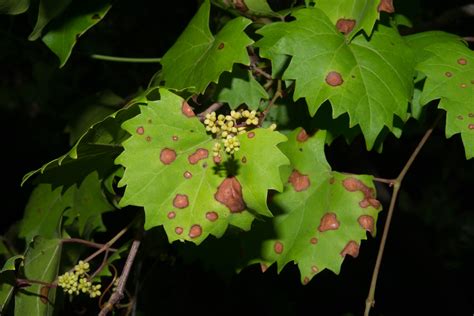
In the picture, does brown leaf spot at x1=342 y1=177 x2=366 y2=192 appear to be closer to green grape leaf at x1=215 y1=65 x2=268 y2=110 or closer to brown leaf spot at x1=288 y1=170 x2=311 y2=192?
brown leaf spot at x1=288 y1=170 x2=311 y2=192

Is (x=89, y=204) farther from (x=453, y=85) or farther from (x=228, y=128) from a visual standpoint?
(x=453, y=85)

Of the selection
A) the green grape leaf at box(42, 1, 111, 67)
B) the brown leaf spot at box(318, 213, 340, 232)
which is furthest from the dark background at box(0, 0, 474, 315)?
the brown leaf spot at box(318, 213, 340, 232)

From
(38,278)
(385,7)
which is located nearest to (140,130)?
(38,278)

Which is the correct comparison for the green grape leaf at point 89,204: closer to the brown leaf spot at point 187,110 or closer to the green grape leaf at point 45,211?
the green grape leaf at point 45,211

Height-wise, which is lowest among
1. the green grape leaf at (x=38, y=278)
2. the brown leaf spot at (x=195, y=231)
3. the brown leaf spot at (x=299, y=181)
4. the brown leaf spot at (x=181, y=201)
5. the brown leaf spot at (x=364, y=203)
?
the green grape leaf at (x=38, y=278)

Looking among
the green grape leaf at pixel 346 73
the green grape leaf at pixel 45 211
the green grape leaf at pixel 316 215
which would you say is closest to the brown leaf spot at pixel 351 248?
the green grape leaf at pixel 316 215

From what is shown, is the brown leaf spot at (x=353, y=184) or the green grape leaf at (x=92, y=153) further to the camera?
the brown leaf spot at (x=353, y=184)

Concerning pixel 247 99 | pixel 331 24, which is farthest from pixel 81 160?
pixel 331 24
